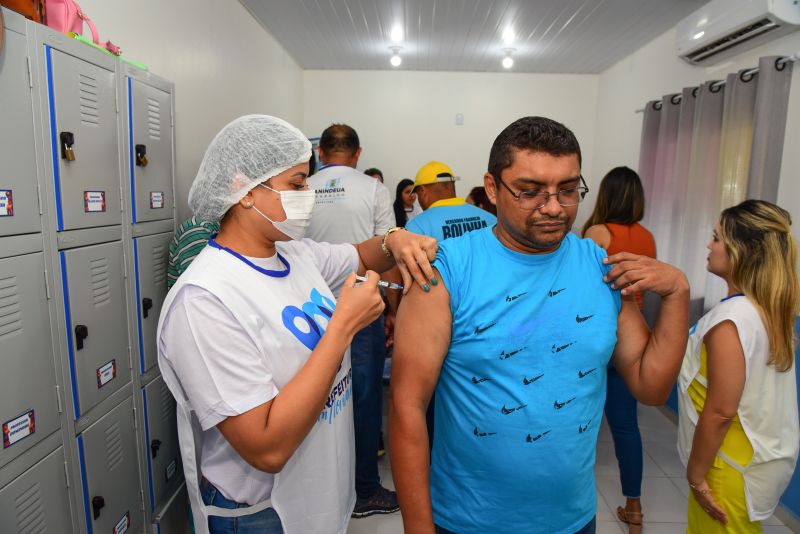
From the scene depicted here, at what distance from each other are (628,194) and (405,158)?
3570 mm

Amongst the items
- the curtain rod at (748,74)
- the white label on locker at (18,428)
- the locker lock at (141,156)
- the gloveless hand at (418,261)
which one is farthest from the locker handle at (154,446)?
the curtain rod at (748,74)

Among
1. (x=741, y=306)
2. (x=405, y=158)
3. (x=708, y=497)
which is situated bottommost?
(x=708, y=497)

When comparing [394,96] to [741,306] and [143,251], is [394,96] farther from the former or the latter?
[741,306]

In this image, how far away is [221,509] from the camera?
1120mm

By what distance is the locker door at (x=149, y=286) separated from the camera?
186cm

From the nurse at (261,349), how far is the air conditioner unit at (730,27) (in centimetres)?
282

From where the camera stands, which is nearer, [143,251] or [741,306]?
[741,306]

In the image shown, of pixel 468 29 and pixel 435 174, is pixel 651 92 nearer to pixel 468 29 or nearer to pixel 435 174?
pixel 468 29

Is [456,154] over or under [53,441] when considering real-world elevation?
over

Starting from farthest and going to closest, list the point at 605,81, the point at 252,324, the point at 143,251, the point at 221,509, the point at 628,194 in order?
the point at 605,81
the point at 628,194
the point at 143,251
the point at 221,509
the point at 252,324

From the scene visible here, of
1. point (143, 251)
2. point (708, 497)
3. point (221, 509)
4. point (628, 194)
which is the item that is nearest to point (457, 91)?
point (628, 194)

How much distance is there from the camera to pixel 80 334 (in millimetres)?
1486

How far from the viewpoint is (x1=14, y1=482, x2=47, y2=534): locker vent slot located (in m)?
1.25

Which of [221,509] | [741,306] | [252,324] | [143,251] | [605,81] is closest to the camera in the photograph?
[252,324]
